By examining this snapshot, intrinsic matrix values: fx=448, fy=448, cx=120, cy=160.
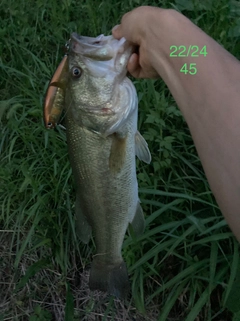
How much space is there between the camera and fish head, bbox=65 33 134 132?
168cm

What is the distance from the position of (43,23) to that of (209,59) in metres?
2.39

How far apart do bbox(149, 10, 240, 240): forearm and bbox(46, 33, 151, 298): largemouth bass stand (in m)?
0.22

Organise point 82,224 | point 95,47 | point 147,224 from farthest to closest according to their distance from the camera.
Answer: point 147,224 < point 82,224 < point 95,47

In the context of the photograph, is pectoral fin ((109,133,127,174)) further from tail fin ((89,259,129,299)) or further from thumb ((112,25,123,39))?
tail fin ((89,259,129,299))

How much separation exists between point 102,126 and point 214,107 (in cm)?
53

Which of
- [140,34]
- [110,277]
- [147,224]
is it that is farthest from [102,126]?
[147,224]

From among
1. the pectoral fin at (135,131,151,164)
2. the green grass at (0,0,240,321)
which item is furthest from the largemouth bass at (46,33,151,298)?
the green grass at (0,0,240,321)

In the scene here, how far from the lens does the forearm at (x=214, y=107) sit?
4.10 ft

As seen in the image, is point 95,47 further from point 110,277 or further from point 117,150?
point 110,277

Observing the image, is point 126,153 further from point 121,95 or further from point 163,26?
point 163,26

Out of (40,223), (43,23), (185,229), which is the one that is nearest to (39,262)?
(40,223)

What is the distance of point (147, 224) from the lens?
2.40 m

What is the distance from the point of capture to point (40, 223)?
2.71 meters

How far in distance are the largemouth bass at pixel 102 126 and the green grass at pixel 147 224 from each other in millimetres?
587
